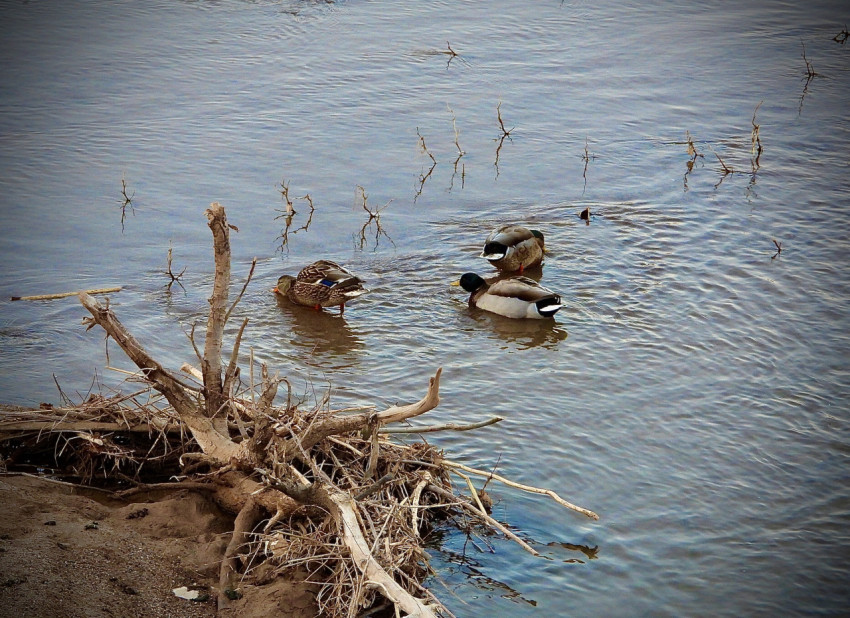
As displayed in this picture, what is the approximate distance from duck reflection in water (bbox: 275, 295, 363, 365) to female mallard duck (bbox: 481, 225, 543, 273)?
1.85 meters

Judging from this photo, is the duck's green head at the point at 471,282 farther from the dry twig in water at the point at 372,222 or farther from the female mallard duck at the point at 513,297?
the dry twig in water at the point at 372,222

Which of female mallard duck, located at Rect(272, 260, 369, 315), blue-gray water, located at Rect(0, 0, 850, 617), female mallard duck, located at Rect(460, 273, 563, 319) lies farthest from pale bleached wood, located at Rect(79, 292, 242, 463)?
female mallard duck, located at Rect(460, 273, 563, 319)

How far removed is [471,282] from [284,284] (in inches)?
75.2

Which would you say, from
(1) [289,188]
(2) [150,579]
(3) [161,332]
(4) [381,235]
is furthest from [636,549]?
(1) [289,188]

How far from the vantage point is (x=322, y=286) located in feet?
28.8

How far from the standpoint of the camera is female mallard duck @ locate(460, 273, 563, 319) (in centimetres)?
897

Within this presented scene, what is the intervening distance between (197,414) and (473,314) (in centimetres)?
422

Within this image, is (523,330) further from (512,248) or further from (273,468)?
(273,468)

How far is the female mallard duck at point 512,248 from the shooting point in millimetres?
9711

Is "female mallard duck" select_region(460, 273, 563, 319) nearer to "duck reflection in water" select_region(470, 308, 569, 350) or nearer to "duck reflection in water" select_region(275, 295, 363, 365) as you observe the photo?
"duck reflection in water" select_region(470, 308, 569, 350)

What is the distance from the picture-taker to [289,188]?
11312 mm

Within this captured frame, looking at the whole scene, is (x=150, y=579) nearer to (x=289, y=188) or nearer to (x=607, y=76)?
(x=289, y=188)

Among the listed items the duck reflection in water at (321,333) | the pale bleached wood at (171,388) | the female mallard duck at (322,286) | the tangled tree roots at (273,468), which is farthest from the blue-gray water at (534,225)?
the pale bleached wood at (171,388)

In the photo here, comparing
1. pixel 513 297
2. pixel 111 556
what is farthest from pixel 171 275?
pixel 111 556
